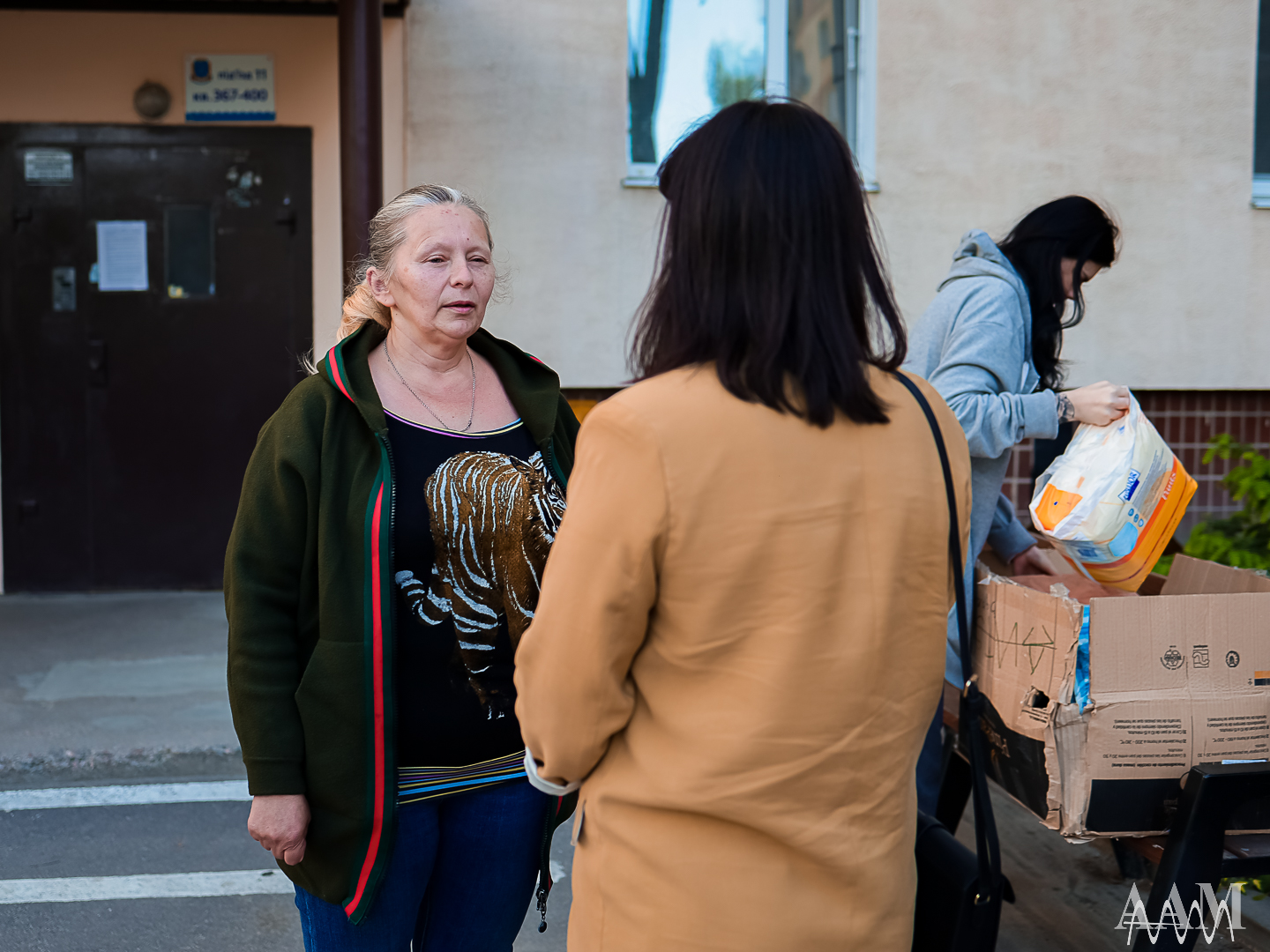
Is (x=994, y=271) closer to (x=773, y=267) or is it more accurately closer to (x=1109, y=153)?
(x=773, y=267)

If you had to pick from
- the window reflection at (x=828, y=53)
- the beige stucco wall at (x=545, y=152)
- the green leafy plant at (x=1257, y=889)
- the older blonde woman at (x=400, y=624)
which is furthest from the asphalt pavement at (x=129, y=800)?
the window reflection at (x=828, y=53)

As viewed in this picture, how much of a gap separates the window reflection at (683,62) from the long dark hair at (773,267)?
518cm

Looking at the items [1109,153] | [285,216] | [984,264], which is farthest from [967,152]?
[984,264]

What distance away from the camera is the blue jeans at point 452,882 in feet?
6.09

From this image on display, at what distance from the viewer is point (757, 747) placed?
1.21 m

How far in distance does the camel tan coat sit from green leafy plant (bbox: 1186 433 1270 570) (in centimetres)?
285

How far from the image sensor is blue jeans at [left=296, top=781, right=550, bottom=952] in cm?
186

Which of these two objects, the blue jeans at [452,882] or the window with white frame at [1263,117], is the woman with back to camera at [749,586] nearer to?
the blue jeans at [452,882]

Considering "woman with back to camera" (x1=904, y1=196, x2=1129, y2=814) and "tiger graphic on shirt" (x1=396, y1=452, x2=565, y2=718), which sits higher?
"woman with back to camera" (x1=904, y1=196, x2=1129, y2=814)

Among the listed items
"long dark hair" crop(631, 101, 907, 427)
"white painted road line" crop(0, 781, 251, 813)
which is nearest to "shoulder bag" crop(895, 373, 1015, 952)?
"long dark hair" crop(631, 101, 907, 427)

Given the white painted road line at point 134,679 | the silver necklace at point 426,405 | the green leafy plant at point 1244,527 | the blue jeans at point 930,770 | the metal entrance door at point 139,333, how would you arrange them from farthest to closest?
the metal entrance door at point 139,333 < the white painted road line at point 134,679 < the green leafy plant at point 1244,527 < the blue jeans at point 930,770 < the silver necklace at point 426,405

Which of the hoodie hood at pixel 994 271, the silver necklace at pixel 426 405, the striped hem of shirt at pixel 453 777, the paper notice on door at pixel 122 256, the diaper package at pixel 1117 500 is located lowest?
the striped hem of shirt at pixel 453 777

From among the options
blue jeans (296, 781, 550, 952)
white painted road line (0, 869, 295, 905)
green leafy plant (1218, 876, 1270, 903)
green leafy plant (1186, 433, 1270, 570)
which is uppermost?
green leafy plant (1186, 433, 1270, 570)

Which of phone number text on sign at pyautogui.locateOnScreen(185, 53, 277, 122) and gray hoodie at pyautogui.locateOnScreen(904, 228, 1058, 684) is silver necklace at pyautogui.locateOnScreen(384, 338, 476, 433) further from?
phone number text on sign at pyautogui.locateOnScreen(185, 53, 277, 122)
